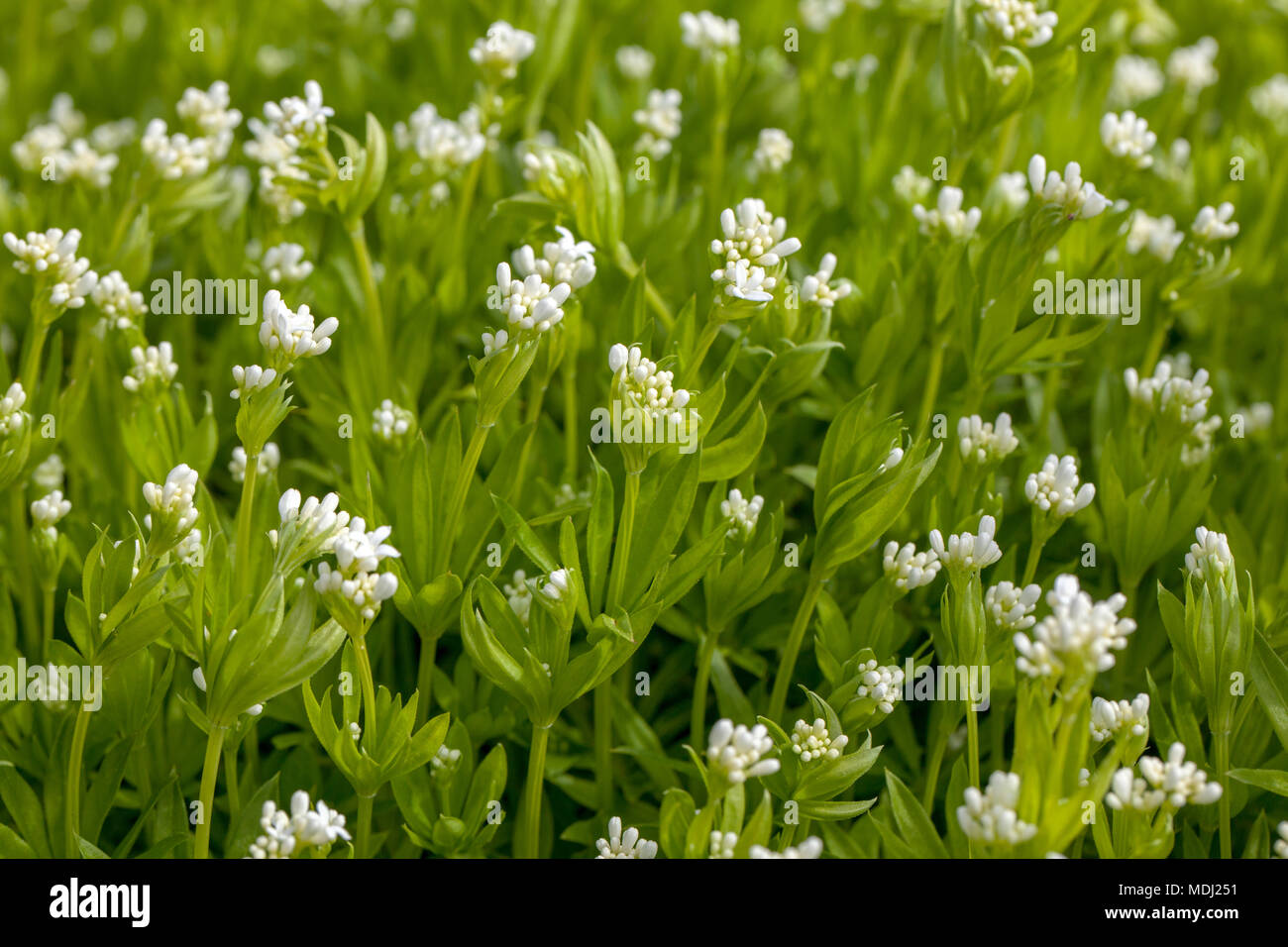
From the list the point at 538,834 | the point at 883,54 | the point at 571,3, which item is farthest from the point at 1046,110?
the point at 538,834

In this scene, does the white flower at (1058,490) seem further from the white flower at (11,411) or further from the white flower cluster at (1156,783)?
the white flower at (11,411)

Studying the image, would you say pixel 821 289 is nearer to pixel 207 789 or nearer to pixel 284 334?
pixel 284 334

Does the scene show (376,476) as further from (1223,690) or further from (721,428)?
(1223,690)

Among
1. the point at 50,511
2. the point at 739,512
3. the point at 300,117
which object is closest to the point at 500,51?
the point at 300,117

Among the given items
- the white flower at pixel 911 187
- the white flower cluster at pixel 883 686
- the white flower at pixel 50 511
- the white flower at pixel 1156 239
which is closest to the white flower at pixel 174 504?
the white flower at pixel 50 511

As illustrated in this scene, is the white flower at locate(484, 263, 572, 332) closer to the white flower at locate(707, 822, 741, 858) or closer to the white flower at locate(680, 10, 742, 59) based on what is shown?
the white flower at locate(707, 822, 741, 858)

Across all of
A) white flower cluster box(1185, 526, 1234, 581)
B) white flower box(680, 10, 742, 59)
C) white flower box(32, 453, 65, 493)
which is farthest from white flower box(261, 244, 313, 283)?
white flower cluster box(1185, 526, 1234, 581)
